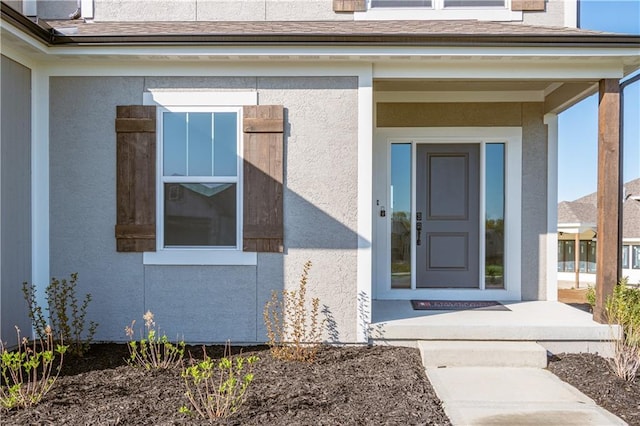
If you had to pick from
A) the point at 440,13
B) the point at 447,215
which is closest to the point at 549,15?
the point at 440,13

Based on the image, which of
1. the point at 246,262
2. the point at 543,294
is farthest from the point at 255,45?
the point at 543,294

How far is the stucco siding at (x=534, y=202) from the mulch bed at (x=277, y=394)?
2.69 meters

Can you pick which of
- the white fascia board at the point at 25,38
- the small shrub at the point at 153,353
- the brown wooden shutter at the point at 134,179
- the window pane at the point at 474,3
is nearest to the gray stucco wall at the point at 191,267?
the brown wooden shutter at the point at 134,179

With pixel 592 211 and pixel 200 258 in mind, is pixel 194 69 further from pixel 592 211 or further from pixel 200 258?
pixel 592 211

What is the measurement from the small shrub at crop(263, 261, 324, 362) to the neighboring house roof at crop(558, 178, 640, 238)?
341 inches

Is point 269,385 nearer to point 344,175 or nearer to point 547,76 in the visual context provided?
point 344,175

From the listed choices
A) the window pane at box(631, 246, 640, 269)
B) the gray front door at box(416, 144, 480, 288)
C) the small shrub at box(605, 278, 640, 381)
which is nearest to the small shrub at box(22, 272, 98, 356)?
the gray front door at box(416, 144, 480, 288)

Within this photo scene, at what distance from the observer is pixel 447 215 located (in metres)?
6.69

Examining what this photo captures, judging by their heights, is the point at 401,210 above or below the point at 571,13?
below

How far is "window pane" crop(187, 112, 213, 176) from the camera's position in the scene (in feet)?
16.7

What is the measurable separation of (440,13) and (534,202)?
113 inches

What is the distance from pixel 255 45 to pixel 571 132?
1703 cm

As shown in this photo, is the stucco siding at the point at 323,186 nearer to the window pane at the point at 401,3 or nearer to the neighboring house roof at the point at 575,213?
the window pane at the point at 401,3

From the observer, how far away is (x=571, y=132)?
1806 cm
